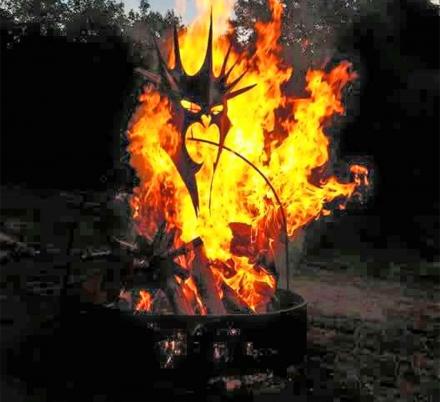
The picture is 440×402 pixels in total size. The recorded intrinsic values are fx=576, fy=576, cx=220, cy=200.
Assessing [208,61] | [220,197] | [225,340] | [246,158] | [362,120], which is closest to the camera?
[225,340]

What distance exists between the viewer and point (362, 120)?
19203 mm

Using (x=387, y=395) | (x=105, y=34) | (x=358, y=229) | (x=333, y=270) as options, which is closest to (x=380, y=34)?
(x=358, y=229)

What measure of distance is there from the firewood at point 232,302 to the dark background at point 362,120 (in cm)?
1189

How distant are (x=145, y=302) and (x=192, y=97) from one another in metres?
2.12

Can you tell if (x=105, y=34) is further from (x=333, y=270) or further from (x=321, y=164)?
(x=321, y=164)

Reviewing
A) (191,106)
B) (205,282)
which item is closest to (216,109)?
(191,106)

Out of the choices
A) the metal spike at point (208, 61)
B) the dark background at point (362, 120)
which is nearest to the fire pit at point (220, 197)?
the metal spike at point (208, 61)

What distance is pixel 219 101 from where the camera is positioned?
5598 mm

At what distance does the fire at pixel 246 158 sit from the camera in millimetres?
5648

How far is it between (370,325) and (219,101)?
420 centimetres

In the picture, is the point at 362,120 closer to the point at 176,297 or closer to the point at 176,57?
the point at 176,57

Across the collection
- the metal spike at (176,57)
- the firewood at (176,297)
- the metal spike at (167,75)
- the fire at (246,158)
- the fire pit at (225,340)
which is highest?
the metal spike at (176,57)

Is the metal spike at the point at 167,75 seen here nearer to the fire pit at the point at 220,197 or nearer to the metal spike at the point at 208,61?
the fire pit at the point at 220,197

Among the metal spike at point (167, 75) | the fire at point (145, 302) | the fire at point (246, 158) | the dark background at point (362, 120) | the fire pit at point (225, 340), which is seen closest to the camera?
the fire pit at point (225, 340)
